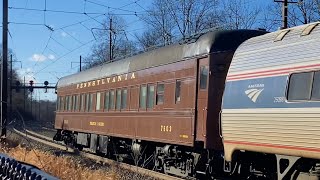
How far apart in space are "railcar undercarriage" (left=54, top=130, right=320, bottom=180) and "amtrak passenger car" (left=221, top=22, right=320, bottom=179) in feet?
0.12

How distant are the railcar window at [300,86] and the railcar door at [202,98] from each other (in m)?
3.36

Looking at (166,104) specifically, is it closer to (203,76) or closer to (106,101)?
(203,76)

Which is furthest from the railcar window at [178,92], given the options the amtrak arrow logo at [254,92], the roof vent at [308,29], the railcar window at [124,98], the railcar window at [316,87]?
the railcar window at [316,87]

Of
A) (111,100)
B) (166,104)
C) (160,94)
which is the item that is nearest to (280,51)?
(166,104)

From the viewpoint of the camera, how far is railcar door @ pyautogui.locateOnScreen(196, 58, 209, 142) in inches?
465

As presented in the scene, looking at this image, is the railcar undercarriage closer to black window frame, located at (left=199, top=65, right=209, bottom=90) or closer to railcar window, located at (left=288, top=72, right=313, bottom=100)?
railcar window, located at (left=288, top=72, right=313, bottom=100)

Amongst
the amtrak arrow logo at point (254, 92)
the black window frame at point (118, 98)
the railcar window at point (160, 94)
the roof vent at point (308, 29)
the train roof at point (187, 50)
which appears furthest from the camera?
the black window frame at point (118, 98)

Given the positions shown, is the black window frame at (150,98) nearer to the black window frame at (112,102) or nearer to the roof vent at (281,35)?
the black window frame at (112,102)

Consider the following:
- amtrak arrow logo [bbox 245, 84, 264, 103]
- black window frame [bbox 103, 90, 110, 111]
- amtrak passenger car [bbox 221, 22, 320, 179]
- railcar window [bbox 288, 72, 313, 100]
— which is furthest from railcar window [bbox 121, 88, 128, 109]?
railcar window [bbox 288, 72, 313, 100]

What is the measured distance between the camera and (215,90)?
38.7ft

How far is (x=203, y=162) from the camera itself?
12477 mm

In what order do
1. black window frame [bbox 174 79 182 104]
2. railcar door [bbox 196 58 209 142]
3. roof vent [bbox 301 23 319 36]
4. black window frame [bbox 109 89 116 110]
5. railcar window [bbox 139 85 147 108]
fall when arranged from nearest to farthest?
roof vent [bbox 301 23 319 36], railcar door [bbox 196 58 209 142], black window frame [bbox 174 79 182 104], railcar window [bbox 139 85 147 108], black window frame [bbox 109 89 116 110]

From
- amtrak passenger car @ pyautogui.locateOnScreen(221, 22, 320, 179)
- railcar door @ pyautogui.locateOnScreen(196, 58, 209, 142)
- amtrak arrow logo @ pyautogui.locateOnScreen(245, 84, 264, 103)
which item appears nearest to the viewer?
amtrak passenger car @ pyautogui.locateOnScreen(221, 22, 320, 179)

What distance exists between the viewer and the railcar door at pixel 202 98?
1181 centimetres
